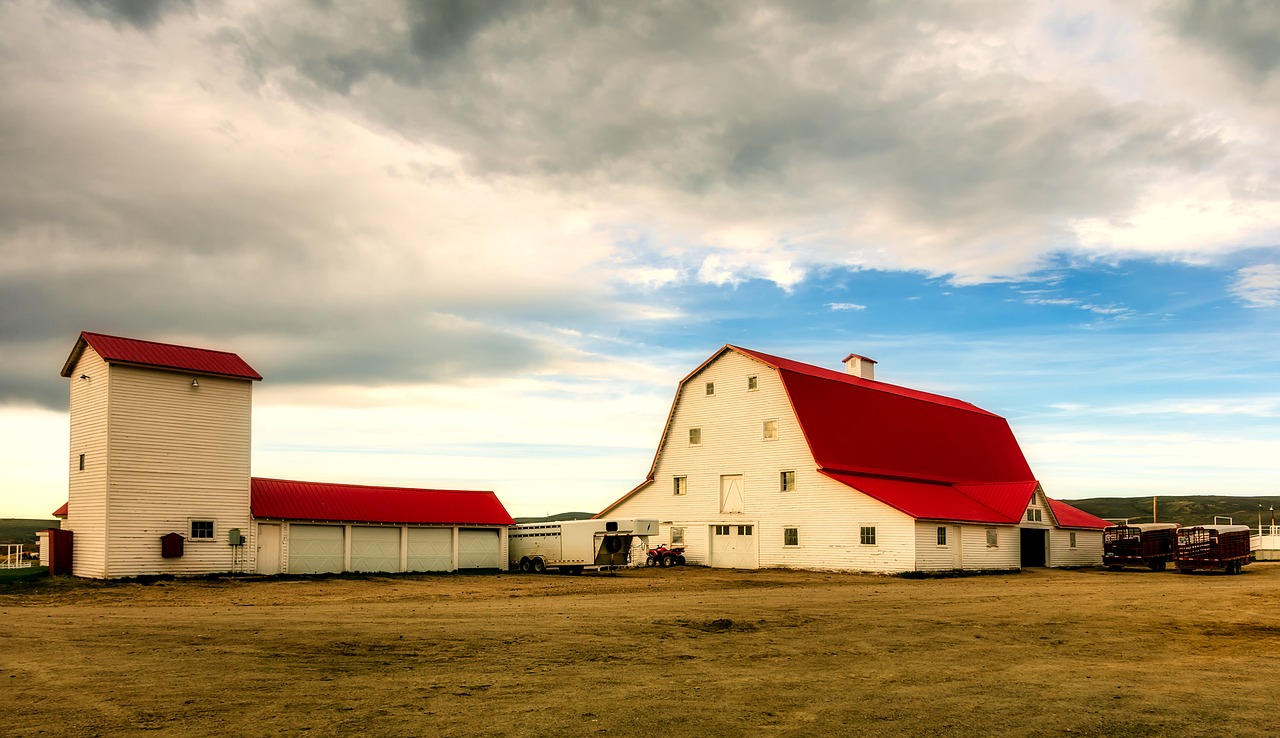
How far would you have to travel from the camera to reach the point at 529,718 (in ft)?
36.0

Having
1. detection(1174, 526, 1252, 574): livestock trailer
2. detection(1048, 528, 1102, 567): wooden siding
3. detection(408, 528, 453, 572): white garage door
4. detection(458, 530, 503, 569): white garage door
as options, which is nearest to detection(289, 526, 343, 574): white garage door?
detection(408, 528, 453, 572): white garage door

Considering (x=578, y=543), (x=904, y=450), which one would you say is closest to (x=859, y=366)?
(x=904, y=450)

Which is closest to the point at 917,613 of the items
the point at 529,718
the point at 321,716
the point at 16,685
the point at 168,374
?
the point at 529,718

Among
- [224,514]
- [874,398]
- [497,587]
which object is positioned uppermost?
[874,398]

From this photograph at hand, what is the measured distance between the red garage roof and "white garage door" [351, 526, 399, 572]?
21.9 inches

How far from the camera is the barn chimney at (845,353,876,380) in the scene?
59.7 meters

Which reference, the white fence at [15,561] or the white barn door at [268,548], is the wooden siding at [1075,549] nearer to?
the white barn door at [268,548]

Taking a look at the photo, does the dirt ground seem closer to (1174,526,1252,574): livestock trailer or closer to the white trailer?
the white trailer

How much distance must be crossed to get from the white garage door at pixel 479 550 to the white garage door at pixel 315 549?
21.9 ft

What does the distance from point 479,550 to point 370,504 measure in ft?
20.6

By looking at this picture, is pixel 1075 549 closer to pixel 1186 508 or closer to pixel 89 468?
pixel 89 468

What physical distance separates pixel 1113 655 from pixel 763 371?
31.4 meters

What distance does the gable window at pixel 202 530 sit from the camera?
3688cm

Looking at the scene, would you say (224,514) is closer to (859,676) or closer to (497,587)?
(497,587)
